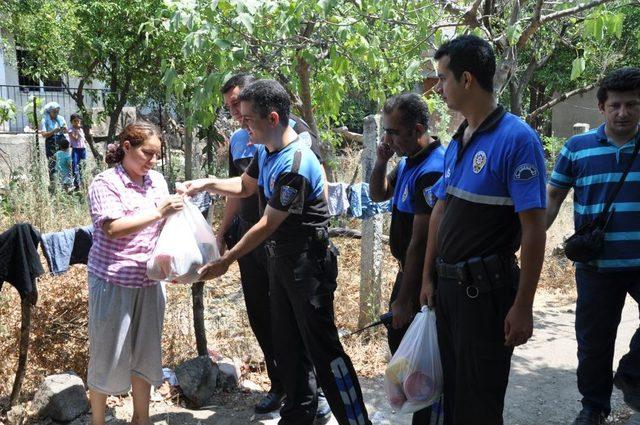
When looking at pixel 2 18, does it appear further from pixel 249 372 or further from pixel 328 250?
pixel 328 250

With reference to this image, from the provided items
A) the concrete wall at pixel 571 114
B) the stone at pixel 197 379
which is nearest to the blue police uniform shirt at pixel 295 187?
the stone at pixel 197 379

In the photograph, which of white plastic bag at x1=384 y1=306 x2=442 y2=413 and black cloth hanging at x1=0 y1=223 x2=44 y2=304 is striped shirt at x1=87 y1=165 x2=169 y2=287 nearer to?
black cloth hanging at x1=0 y1=223 x2=44 y2=304

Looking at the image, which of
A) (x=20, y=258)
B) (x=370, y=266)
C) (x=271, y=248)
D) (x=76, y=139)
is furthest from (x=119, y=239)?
(x=76, y=139)

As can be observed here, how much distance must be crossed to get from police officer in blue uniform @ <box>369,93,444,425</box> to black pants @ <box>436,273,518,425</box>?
1.85 feet

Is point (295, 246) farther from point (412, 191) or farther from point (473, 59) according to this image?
point (473, 59)

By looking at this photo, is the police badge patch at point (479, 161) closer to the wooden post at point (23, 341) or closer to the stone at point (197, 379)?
the stone at point (197, 379)

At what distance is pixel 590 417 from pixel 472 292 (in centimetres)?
156

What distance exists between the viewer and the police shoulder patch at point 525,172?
96.3 inches

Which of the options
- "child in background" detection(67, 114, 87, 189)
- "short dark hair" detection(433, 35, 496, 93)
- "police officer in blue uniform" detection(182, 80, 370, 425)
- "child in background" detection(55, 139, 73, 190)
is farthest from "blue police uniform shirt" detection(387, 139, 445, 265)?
"child in background" detection(67, 114, 87, 189)

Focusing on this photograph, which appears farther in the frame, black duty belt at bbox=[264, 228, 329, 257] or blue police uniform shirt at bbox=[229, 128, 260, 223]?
blue police uniform shirt at bbox=[229, 128, 260, 223]

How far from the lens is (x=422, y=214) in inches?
126

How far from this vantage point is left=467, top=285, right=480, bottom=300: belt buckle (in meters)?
2.63

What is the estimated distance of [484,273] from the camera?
8.51 feet

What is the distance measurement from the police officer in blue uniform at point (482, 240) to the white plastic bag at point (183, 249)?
1395 mm
